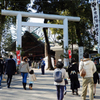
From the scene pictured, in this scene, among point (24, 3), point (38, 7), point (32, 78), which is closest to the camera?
point (32, 78)

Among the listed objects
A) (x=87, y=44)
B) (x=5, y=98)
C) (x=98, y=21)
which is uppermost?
(x=98, y=21)

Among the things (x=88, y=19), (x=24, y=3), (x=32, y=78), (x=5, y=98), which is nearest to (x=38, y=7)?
(x=24, y=3)

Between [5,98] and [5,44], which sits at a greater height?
[5,44]

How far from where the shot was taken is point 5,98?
19.9ft

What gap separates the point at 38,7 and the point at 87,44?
8802 millimetres

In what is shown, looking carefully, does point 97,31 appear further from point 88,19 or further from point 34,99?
point 34,99

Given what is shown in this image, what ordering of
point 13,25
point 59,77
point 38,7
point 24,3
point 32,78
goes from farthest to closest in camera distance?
point 13,25 < point 38,7 < point 24,3 < point 32,78 < point 59,77

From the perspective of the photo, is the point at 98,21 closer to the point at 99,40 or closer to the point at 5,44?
the point at 99,40

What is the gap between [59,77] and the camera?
16.0ft

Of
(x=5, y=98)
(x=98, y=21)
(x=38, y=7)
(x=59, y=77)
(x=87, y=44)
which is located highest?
(x=38, y=7)

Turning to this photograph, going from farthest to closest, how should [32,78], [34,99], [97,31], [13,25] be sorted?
[13,25] < [97,31] < [32,78] < [34,99]

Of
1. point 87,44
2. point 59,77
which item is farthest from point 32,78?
point 87,44

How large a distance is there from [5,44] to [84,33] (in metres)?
10.5

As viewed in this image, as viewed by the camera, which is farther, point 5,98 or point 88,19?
point 88,19
